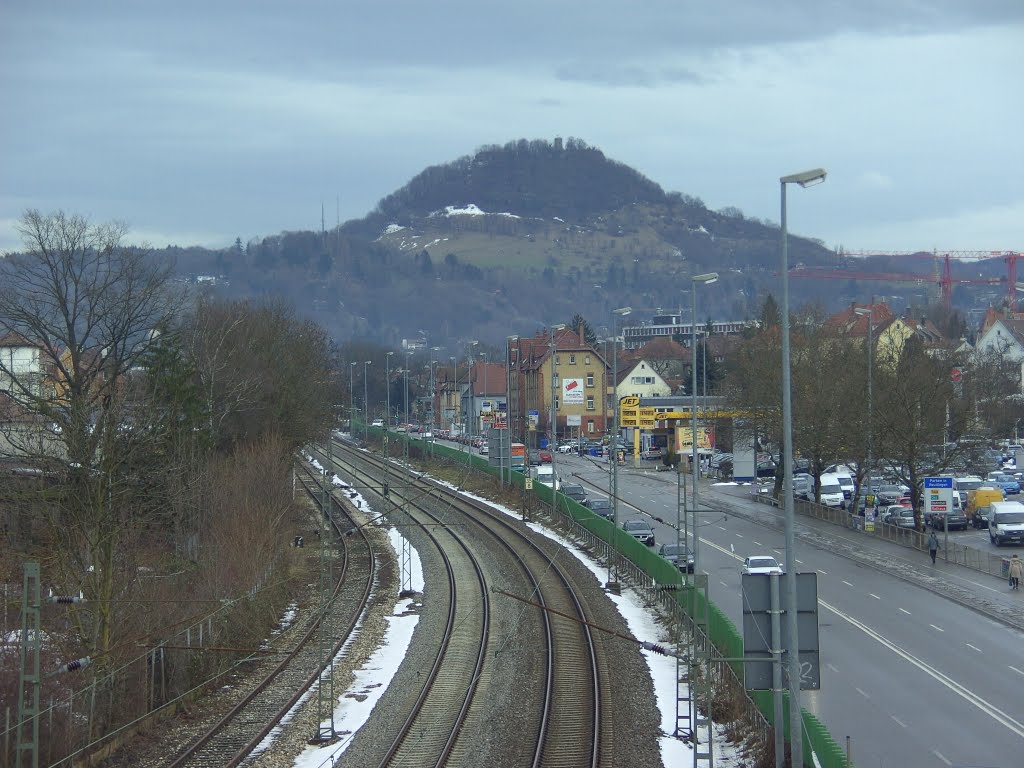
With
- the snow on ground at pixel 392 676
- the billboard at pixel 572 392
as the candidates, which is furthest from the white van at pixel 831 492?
the billboard at pixel 572 392

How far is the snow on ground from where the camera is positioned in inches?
774

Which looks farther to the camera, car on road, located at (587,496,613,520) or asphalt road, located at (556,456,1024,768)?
car on road, located at (587,496,613,520)

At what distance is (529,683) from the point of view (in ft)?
81.1

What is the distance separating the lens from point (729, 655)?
2234cm

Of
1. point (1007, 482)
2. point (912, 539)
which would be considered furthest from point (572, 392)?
point (912, 539)

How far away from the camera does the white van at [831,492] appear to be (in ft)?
190

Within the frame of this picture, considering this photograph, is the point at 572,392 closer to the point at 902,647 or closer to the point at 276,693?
the point at 902,647

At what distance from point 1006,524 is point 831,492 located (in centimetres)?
1693

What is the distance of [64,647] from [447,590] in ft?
49.6

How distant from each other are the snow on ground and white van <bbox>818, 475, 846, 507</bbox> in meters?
22.6

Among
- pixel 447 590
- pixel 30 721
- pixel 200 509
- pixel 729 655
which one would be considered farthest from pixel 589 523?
pixel 30 721

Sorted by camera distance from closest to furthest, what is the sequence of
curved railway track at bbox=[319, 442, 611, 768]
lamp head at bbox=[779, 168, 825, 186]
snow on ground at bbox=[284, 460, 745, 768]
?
lamp head at bbox=[779, 168, 825, 186], snow on ground at bbox=[284, 460, 745, 768], curved railway track at bbox=[319, 442, 611, 768]

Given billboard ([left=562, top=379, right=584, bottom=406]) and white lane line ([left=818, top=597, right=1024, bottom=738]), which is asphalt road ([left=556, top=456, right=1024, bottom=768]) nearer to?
white lane line ([left=818, top=597, right=1024, bottom=738])

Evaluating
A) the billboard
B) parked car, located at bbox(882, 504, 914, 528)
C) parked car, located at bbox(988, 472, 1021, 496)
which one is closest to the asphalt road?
parked car, located at bbox(882, 504, 914, 528)
